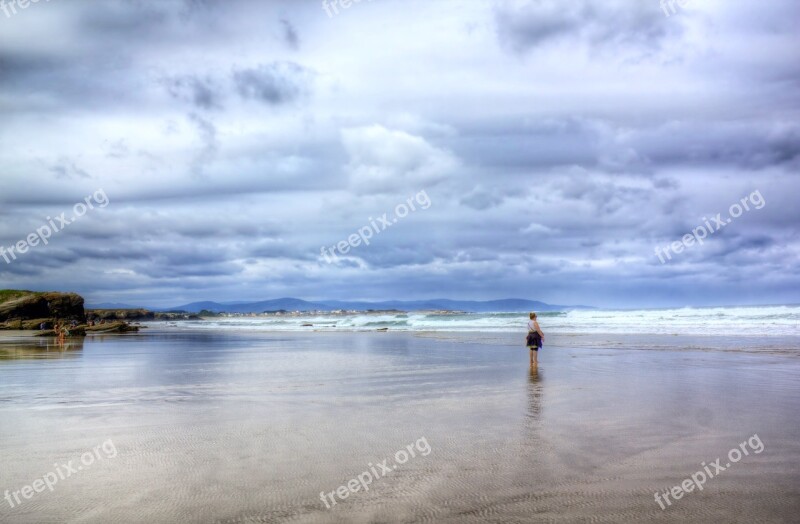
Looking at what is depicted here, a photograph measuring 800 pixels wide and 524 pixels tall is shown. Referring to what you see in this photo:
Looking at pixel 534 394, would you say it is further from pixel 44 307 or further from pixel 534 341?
pixel 44 307

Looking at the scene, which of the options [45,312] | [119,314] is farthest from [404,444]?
[119,314]

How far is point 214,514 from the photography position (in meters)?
5.60

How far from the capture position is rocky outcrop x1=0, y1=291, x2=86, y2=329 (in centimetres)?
5822

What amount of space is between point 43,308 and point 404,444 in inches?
2521

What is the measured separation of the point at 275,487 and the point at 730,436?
22.8 feet

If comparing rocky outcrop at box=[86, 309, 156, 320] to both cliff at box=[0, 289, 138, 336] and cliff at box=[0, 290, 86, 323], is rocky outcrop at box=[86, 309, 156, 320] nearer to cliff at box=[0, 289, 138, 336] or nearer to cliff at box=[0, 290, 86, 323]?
cliff at box=[0, 290, 86, 323]

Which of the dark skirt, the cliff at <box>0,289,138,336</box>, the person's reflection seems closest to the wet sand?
the person's reflection

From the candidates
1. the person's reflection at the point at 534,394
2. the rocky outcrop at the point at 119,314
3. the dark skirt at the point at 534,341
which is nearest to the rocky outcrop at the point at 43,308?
the rocky outcrop at the point at 119,314

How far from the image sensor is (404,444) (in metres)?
8.41

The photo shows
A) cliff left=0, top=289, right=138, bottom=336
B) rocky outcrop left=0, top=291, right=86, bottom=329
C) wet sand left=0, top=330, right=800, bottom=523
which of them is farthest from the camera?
rocky outcrop left=0, top=291, right=86, bottom=329

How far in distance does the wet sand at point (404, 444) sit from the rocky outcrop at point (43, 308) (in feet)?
161

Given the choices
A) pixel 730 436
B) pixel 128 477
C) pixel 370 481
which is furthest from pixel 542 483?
pixel 128 477

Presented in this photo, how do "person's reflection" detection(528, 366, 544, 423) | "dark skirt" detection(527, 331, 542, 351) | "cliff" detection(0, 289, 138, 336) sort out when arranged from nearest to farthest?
"person's reflection" detection(528, 366, 544, 423) < "dark skirt" detection(527, 331, 542, 351) < "cliff" detection(0, 289, 138, 336)

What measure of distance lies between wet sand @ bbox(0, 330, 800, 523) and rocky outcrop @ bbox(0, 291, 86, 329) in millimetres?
49076
